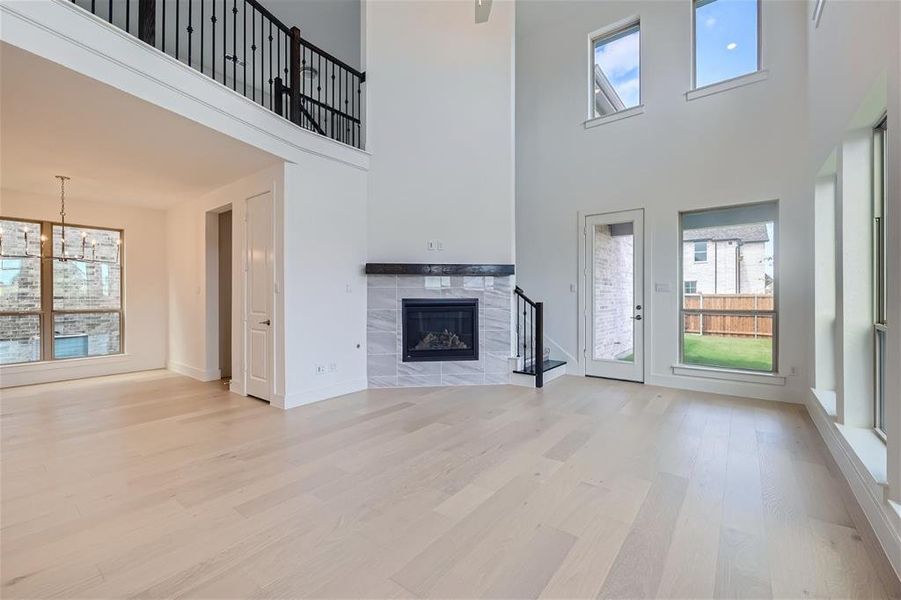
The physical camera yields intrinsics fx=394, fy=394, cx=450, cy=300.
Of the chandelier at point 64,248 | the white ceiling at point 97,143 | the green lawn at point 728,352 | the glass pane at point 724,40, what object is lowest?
the green lawn at point 728,352

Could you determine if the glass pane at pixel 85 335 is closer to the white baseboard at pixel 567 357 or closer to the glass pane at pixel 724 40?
the white baseboard at pixel 567 357

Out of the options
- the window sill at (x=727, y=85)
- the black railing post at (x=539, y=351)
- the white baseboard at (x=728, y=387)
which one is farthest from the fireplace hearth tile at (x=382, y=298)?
the window sill at (x=727, y=85)

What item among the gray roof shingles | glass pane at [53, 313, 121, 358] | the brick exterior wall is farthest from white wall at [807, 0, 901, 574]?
glass pane at [53, 313, 121, 358]

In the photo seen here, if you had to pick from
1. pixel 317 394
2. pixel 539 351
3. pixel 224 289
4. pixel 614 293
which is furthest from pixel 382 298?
pixel 614 293

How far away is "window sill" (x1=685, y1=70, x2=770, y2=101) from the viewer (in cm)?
447

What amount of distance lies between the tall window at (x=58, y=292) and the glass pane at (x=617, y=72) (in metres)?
7.59

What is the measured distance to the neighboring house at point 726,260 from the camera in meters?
4.57

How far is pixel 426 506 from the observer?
2.18m

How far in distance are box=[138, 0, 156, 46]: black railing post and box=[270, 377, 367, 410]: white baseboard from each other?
324cm

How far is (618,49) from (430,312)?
463 centimetres

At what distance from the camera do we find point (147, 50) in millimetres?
2801

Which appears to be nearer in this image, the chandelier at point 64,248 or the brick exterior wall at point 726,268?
the brick exterior wall at point 726,268

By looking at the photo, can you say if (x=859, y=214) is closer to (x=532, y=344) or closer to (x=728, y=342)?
(x=728, y=342)

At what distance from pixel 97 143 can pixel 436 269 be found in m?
3.49
